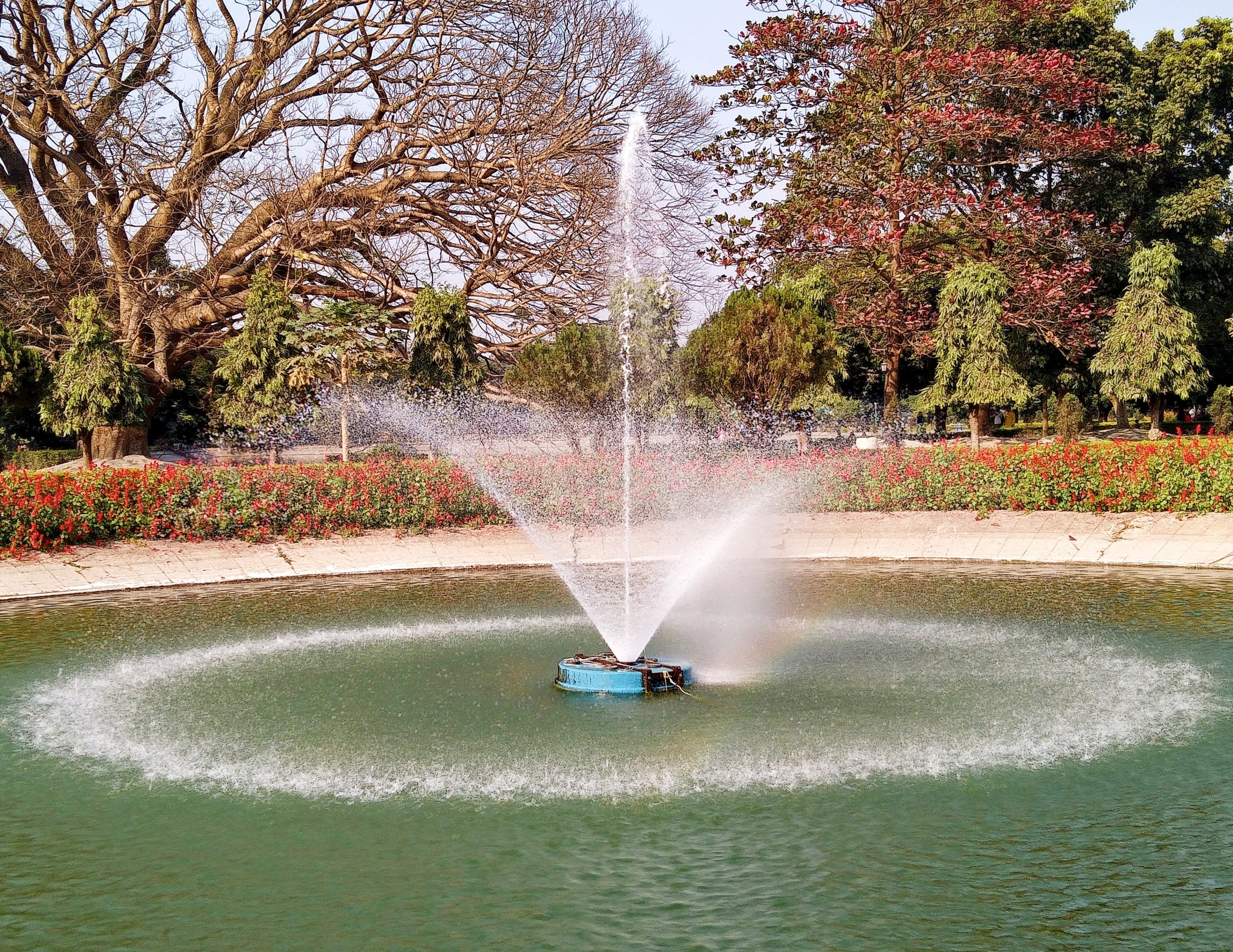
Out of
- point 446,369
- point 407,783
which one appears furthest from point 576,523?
point 407,783

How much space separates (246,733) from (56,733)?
1.47m

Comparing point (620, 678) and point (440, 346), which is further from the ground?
point (440, 346)

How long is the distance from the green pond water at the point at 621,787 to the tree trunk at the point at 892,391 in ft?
78.3

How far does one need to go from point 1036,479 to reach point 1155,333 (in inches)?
846

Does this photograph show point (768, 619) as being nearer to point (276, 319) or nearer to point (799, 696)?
point (799, 696)

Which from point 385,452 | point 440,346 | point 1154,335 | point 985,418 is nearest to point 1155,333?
point 1154,335

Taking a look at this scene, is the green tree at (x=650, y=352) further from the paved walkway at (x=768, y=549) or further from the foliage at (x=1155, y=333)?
the foliage at (x=1155, y=333)

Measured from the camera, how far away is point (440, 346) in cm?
2691

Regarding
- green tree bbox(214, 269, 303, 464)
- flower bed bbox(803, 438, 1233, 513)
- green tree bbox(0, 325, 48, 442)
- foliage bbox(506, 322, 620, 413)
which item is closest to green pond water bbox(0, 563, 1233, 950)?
flower bed bbox(803, 438, 1233, 513)

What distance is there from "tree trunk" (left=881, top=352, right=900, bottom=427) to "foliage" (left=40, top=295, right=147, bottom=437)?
72.0ft

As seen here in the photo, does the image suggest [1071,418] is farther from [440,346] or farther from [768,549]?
[768,549]

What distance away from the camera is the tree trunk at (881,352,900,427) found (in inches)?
1433

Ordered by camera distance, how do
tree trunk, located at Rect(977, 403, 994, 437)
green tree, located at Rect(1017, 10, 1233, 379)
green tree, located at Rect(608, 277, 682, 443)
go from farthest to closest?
green tree, located at Rect(1017, 10, 1233, 379)
tree trunk, located at Rect(977, 403, 994, 437)
green tree, located at Rect(608, 277, 682, 443)

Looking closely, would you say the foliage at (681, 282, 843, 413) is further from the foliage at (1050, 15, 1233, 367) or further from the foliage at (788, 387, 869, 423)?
the foliage at (1050, 15, 1233, 367)
